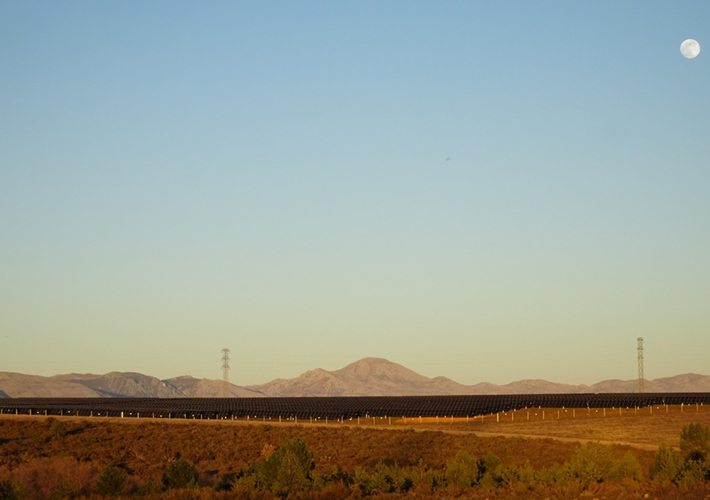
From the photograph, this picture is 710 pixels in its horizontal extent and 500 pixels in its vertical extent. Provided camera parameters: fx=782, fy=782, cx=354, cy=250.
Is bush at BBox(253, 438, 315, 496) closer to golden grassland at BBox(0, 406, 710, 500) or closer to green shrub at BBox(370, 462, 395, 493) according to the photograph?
green shrub at BBox(370, 462, 395, 493)

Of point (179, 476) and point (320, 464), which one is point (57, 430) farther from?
point (179, 476)

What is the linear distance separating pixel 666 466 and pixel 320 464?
28.1 meters

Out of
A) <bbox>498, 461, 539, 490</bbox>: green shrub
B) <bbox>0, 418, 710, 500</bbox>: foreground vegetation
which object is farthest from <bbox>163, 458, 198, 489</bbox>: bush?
<bbox>498, 461, 539, 490</bbox>: green shrub

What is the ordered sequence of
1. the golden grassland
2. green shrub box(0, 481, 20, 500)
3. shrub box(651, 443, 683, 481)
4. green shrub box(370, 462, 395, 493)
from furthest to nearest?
the golden grassland, green shrub box(370, 462, 395, 493), shrub box(651, 443, 683, 481), green shrub box(0, 481, 20, 500)

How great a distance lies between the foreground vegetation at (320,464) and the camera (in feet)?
105

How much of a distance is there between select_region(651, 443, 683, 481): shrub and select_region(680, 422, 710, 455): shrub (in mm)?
2477

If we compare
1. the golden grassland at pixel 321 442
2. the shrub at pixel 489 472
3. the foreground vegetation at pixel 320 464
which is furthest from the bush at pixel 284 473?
the shrub at pixel 489 472

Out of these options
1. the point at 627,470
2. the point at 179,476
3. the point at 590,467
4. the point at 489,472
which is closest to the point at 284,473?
the point at 179,476

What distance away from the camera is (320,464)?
56.0 m

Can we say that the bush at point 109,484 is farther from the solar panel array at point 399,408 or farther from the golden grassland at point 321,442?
the solar panel array at point 399,408

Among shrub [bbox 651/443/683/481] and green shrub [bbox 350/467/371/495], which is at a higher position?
shrub [bbox 651/443/683/481]

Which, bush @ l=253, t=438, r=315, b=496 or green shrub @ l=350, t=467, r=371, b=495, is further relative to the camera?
green shrub @ l=350, t=467, r=371, b=495

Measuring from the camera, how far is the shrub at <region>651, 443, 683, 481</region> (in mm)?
32656

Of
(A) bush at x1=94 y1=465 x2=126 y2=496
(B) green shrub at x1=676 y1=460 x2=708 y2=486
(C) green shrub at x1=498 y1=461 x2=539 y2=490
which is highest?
(B) green shrub at x1=676 y1=460 x2=708 y2=486
